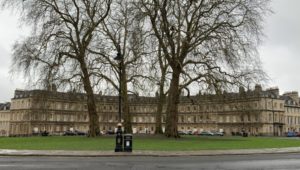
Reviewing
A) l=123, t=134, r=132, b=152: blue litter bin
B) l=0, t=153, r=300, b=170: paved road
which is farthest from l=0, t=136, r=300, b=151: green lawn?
l=0, t=153, r=300, b=170: paved road

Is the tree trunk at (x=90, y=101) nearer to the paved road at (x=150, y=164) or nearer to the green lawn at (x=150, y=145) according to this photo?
the green lawn at (x=150, y=145)

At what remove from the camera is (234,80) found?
42.2m

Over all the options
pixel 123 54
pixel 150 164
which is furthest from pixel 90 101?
pixel 150 164

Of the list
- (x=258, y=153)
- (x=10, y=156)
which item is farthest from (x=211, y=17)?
(x=10, y=156)

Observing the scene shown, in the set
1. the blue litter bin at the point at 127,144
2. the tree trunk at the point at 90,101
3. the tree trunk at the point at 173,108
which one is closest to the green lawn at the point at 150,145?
the blue litter bin at the point at 127,144

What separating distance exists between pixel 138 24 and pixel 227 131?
99949mm

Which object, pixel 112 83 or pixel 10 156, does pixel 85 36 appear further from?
pixel 10 156

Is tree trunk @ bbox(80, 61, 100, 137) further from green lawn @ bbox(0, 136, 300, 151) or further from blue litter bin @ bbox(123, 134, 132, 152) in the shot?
blue litter bin @ bbox(123, 134, 132, 152)

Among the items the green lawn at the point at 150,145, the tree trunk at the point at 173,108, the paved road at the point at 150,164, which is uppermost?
the tree trunk at the point at 173,108

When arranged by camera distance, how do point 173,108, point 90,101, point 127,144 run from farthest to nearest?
point 90,101
point 173,108
point 127,144

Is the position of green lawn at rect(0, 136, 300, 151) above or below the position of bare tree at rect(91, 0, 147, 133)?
below

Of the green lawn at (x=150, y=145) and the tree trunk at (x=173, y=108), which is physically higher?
the tree trunk at (x=173, y=108)

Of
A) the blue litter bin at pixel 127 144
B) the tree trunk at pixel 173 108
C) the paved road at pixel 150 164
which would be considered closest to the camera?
the paved road at pixel 150 164

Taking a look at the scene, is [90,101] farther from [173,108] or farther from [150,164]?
[150,164]
